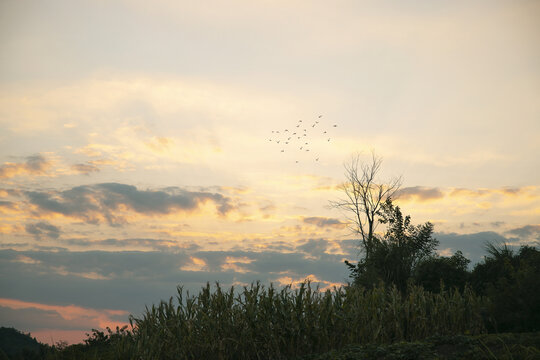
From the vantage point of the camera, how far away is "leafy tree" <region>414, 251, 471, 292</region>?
27.5 metres

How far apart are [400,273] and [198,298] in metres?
18.9

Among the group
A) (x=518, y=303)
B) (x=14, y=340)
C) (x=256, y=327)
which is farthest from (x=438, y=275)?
(x=14, y=340)

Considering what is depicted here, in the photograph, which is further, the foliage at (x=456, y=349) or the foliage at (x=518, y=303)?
the foliage at (x=518, y=303)

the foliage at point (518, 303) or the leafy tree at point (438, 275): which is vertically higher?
the leafy tree at point (438, 275)

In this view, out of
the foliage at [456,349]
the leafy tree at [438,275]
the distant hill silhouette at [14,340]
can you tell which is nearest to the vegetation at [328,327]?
the foliage at [456,349]

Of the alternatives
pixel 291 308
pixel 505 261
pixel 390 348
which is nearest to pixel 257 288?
pixel 291 308

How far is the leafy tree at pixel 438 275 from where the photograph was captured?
27.5 meters

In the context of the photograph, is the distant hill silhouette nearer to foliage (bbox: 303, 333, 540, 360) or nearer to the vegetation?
the vegetation

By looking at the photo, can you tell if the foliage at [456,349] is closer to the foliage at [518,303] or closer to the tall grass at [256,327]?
the tall grass at [256,327]

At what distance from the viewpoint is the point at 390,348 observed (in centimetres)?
1219

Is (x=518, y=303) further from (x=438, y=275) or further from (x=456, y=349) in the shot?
(x=438, y=275)

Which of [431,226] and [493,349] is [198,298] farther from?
[431,226]

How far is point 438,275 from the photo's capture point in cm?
2800

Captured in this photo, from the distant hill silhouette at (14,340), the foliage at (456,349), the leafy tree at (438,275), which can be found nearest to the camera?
the foliage at (456,349)
